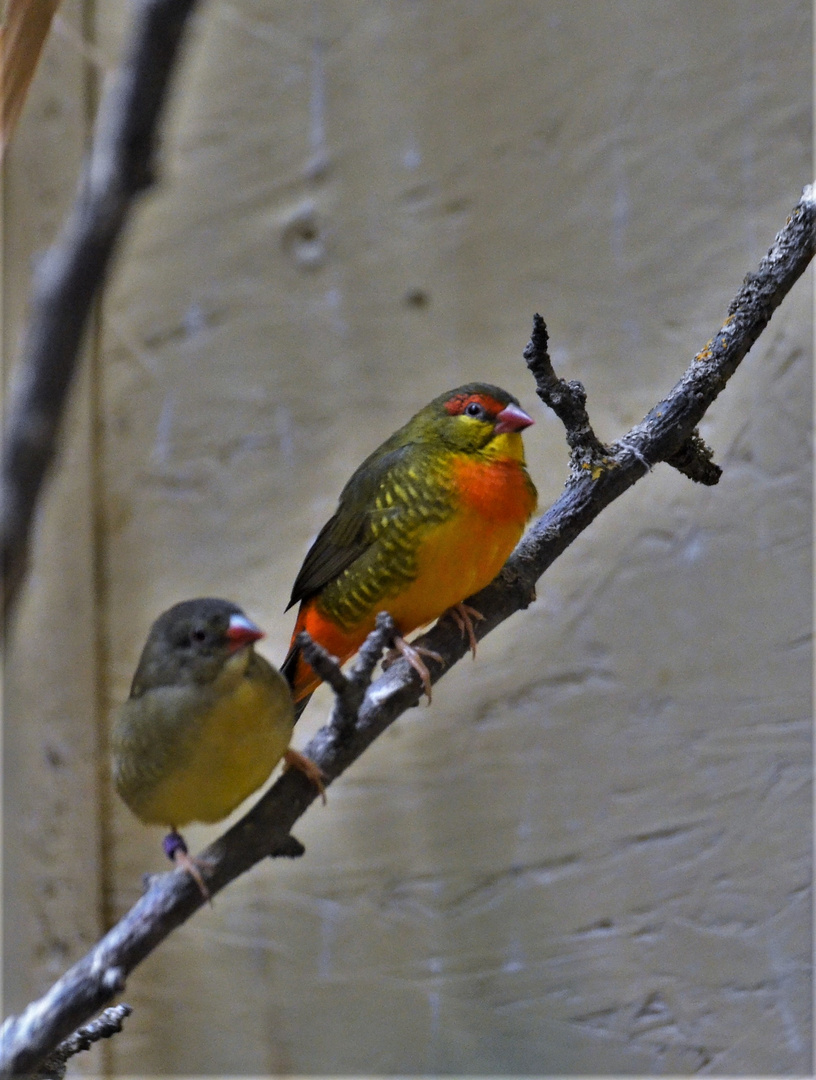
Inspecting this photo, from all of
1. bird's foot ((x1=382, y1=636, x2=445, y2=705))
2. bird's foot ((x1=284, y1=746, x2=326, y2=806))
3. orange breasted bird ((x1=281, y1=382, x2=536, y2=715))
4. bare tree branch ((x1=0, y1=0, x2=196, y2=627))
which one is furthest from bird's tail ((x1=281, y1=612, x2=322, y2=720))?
bare tree branch ((x1=0, y1=0, x2=196, y2=627))

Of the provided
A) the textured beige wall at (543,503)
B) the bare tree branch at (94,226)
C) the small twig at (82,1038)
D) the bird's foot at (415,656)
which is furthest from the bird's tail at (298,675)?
the bare tree branch at (94,226)

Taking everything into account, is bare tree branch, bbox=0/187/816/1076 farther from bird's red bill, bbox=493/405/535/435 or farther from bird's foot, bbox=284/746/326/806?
bird's red bill, bbox=493/405/535/435

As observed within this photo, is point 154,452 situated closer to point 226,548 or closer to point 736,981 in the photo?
point 226,548

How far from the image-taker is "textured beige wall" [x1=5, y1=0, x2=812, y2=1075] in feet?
7.70

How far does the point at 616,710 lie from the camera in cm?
243

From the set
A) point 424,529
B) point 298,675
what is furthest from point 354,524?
point 298,675

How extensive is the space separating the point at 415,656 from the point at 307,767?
0.28 meters

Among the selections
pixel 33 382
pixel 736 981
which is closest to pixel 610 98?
pixel 736 981

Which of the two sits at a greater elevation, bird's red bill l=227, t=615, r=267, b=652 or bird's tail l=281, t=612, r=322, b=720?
bird's tail l=281, t=612, r=322, b=720

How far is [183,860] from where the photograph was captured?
1065mm

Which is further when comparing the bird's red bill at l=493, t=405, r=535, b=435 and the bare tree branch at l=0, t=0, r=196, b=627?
the bird's red bill at l=493, t=405, r=535, b=435

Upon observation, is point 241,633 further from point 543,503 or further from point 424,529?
point 543,503

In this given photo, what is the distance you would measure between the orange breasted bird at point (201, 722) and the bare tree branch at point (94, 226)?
713 millimetres

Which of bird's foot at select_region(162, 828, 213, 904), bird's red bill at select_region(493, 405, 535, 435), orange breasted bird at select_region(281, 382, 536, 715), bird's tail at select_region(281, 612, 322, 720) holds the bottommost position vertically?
bird's foot at select_region(162, 828, 213, 904)
